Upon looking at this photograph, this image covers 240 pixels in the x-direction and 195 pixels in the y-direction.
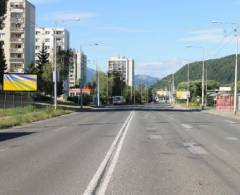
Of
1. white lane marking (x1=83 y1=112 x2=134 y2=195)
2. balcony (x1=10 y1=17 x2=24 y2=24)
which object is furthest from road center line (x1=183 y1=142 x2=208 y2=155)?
balcony (x1=10 y1=17 x2=24 y2=24)

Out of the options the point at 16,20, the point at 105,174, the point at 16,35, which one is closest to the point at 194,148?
the point at 105,174

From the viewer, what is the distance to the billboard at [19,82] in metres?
71.1

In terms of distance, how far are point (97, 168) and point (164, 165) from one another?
1786 millimetres

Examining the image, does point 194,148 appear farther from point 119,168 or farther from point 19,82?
point 19,82

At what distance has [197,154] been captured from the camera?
17.7 meters

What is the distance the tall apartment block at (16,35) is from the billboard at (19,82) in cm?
7797

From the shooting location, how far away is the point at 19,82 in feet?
235

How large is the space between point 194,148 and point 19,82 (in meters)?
53.8

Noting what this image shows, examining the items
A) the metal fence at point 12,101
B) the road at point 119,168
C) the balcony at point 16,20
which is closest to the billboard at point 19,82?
the metal fence at point 12,101

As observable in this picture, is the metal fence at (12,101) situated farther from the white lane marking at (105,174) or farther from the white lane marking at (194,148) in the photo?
the white lane marking at (105,174)

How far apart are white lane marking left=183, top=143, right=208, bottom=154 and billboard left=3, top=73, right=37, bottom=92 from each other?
5194 cm

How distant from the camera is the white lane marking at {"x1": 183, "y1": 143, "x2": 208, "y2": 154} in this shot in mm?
18375

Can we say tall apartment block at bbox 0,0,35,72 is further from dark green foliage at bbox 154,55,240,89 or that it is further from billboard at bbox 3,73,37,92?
billboard at bbox 3,73,37,92

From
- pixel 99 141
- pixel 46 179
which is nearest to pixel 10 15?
pixel 99 141
